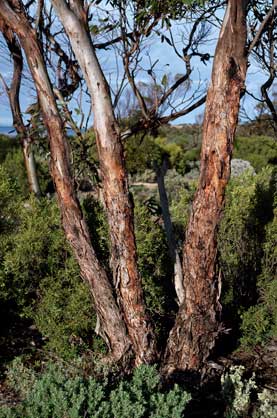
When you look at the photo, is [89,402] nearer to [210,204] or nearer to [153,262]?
[210,204]

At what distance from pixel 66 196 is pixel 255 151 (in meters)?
16.3

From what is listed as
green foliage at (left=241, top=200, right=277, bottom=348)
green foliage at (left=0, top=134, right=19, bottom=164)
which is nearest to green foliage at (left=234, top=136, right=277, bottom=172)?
green foliage at (left=0, top=134, right=19, bottom=164)

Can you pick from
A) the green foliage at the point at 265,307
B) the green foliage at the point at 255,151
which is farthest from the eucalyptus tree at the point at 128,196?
the green foliage at the point at 255,151

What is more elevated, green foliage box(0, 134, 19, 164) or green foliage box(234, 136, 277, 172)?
green foliage box(0, 134, 19, 164)

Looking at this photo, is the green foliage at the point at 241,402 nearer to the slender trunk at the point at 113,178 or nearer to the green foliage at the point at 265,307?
the slender trunk at the point at 113,178

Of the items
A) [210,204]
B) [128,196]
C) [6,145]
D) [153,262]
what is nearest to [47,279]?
[153,262]

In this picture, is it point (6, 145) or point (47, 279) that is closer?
point (47, 279)

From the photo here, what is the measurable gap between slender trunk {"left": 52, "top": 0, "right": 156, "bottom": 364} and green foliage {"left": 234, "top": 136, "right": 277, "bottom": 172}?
14.8 metres

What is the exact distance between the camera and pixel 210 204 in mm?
3410

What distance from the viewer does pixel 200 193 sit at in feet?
11.3

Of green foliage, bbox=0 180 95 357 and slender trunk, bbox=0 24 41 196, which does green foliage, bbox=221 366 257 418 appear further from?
slender trunk, bbox=0 24 41 196

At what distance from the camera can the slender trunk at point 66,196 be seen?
3.55 metres

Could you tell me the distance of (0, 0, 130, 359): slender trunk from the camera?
3.55m

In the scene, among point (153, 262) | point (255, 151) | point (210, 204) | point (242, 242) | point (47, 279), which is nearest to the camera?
point (210, 204)
